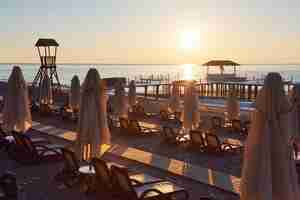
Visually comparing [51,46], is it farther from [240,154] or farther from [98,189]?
[98,189]

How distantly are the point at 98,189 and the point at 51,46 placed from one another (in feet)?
61.7

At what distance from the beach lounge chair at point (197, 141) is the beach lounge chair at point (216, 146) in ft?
0.42

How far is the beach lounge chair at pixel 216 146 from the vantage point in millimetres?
10227

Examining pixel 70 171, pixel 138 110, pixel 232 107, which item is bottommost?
pixel 70 171

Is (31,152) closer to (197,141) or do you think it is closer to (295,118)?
(197,141)

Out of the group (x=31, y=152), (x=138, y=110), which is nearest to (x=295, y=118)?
(x=31, y=152)

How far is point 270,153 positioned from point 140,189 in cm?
226

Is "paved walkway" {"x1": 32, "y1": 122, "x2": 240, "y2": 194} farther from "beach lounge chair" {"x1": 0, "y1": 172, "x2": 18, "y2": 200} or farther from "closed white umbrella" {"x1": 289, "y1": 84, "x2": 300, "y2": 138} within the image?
"beach lounge chair" {"x1": 0, "y1": 172, "x2": 18, "y2": 200}

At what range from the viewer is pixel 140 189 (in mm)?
6316

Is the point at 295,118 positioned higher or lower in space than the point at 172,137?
higher

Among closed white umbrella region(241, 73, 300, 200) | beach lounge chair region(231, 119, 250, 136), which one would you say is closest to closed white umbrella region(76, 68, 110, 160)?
closed white umbrella region(241, 73, 300, 200)

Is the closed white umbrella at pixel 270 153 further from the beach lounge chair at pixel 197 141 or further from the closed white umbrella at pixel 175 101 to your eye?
the closed white umbrella at pixel 175 101

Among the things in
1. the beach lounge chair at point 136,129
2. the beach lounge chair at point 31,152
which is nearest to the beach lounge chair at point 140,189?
the beach lounge chair at point 31,152

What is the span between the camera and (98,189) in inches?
271
